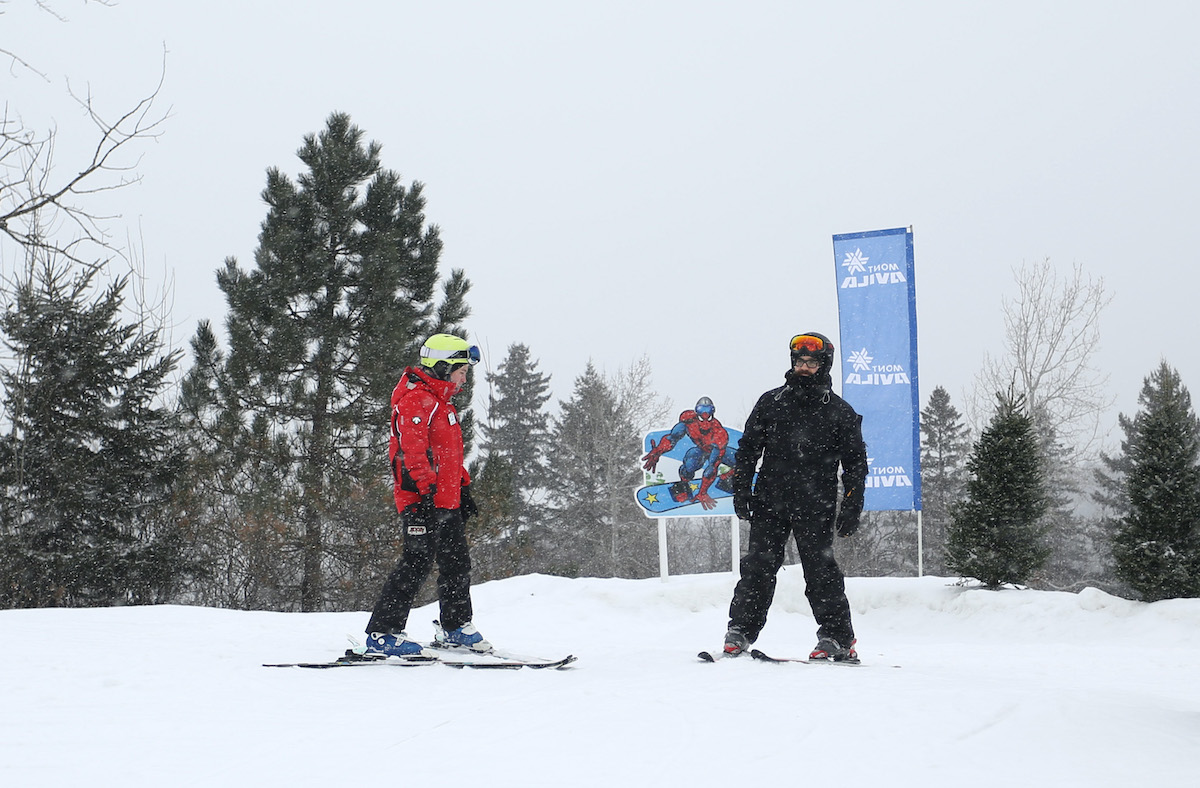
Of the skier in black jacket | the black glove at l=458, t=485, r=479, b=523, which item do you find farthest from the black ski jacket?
the black glove at l=458, t=485, r=479, b=523

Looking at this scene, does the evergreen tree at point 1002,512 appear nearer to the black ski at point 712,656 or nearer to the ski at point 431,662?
the black ski at point 712,656

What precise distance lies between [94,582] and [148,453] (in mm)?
2717

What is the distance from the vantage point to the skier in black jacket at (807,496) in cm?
531

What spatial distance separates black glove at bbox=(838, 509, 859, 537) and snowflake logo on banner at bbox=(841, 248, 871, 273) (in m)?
8.64

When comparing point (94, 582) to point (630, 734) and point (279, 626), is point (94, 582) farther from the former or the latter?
point (630, 734)

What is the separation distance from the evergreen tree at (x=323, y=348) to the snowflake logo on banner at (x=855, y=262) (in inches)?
370

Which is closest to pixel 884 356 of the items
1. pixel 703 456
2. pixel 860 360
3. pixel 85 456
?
pixel 860 360

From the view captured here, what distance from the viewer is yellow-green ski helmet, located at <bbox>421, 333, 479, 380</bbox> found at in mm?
5453

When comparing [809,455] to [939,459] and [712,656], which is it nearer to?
[712,656]

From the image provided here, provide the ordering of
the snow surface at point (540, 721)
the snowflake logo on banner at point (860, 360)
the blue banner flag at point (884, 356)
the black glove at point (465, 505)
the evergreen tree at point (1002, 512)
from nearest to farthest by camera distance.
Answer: the snow surface at point (540, 721), the black glove at point (465, 505), the evergreen tree at point (1002, 512), the blue banner flag at point (884, 356), the snowflake logo on banner at point (860, 360)

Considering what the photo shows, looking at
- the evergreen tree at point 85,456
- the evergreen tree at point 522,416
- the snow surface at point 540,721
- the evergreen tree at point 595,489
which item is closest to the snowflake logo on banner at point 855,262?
the snow surface at point 540,721

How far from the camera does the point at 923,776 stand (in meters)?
2.69

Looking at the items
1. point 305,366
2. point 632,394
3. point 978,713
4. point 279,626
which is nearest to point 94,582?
point 305,366

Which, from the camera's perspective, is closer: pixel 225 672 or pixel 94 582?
pixel 225 672
